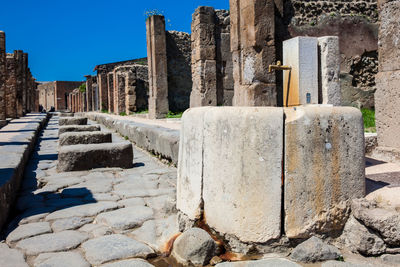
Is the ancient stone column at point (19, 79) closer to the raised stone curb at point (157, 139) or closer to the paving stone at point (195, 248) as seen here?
the raised stone curb at point (157, 139)

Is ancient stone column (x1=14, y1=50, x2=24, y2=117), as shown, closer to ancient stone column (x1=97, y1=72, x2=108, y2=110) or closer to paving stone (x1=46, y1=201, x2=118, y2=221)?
ancient stone column (x1=97, y1=72, x2=108, y2=110)

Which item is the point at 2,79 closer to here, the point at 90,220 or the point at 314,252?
the point at 90,220

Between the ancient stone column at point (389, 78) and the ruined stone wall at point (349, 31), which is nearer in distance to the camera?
the ancient stone column at point (389, 78)

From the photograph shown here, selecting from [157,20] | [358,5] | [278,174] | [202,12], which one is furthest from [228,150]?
[157,20]

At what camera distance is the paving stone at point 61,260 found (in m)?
2.29

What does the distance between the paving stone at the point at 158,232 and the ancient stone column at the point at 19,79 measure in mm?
19581

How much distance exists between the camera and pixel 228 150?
2.39 meters

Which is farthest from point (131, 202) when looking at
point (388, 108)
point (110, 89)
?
point (110, 89)

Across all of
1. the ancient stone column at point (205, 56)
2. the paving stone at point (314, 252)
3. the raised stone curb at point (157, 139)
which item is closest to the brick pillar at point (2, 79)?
the raised stone curb at point (157, 139)

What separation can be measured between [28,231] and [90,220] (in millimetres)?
494

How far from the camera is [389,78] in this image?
14.1 feet

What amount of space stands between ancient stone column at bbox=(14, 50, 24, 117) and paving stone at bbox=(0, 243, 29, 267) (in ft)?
64.3

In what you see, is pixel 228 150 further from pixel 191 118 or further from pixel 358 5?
pixel 358 5

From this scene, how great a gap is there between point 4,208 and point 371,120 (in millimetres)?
6812
